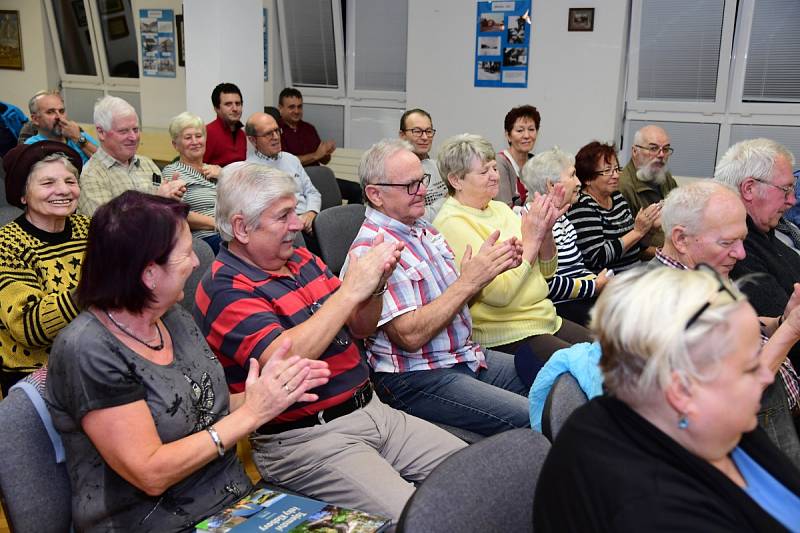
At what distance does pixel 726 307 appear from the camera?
1080mm

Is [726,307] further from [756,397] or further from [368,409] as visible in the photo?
[368,409]

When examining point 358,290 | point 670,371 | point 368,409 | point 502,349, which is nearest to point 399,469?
point 368,409

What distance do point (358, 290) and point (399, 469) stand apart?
50cm

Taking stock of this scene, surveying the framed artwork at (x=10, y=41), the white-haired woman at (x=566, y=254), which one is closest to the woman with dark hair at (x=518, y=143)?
the white-haired woman at (x=566, y=254)

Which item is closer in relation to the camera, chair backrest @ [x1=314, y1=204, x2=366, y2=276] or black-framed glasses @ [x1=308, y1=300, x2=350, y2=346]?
black-framed glasses @ [x1=308, y1=300, x2=350, y2=346]

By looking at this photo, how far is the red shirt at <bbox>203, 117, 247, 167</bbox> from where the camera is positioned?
5090mm

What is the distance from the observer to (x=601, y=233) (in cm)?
347

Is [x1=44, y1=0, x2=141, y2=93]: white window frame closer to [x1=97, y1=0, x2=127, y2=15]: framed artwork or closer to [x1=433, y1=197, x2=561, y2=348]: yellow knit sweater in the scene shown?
[x1=97, y1=0, x2=127, y2=15]: framed artwork

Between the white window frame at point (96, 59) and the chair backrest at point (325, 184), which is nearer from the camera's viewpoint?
the chair backrest at point (325, 184)

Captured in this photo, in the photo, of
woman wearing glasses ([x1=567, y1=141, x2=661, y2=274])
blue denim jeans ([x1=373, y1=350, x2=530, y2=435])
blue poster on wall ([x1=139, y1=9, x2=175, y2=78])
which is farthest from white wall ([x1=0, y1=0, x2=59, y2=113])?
blue denim jeans ([x1=373, y1=350, x2=530, y2=435])

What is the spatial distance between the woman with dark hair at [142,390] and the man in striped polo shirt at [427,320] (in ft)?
2.07

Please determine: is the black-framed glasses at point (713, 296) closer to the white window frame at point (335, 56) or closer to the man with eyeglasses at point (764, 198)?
the man with eyeglasses at point (764, 198)

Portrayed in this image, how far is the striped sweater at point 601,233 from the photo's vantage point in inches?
134

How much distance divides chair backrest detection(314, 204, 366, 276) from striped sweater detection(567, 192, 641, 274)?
41.7 inches
